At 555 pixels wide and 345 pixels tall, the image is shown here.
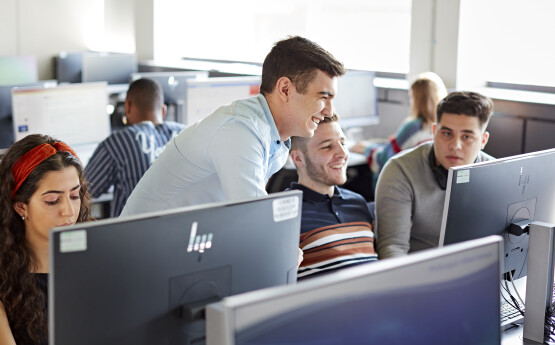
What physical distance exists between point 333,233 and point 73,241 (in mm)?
1408

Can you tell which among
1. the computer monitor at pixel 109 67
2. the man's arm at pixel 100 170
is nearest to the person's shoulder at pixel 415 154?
the man's arm at pixel 100 170

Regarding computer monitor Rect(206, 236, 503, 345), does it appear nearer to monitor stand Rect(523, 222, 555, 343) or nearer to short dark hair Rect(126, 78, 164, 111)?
monitor stand Rect(523, 222, 555, 343)

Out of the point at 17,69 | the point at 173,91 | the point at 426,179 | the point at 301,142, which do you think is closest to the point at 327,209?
the point at 301,142

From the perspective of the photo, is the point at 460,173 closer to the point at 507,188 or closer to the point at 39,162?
the point at 507,188

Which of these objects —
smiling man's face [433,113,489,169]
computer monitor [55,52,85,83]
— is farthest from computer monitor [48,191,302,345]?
computer monitor [55,52,85,83]

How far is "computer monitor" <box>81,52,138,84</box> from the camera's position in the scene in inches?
243

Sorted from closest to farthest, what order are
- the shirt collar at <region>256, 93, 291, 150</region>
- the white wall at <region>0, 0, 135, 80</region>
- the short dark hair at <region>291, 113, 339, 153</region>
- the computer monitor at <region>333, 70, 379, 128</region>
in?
the shirt collar at <region>256, 93, 291, 150</region> → the short dark hair at <region>291, 113, 339, 153</region> → the computer monitor at <region>333, 70, 379, 128</region> → the white wall at <region>0, 0, 135, 80</region>

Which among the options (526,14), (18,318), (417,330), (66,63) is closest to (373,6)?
(526,14)

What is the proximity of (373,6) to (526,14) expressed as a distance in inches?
59.5

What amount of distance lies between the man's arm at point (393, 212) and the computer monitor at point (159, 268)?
123 centimetres

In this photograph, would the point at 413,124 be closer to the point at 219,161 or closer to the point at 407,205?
the point at 407,205

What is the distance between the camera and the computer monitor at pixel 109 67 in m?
6.16

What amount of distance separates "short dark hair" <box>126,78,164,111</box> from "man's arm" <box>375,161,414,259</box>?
1.60m

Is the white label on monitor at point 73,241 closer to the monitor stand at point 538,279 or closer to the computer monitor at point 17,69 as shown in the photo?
the monitor stand at point 538,279
